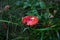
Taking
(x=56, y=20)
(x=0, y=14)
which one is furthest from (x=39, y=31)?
(x=0, y=14)

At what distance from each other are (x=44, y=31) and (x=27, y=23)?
215 mm

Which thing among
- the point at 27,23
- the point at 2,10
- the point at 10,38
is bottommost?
the point at 10,38

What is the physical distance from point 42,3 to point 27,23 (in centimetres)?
35

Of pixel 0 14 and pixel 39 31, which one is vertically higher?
pixel 0 14

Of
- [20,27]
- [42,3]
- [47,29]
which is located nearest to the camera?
[47,29]

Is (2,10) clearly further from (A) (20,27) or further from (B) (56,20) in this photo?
(B) (56,20)

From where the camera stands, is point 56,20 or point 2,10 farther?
point 2,10

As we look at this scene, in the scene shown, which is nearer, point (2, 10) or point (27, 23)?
point (27, 23)

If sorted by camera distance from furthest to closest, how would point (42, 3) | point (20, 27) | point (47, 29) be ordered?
1. point (42, 3)
2. point (20, 27)
3. point (47, 29)

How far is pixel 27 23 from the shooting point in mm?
2158

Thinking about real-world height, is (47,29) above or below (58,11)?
below

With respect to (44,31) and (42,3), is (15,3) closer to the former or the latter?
(42,3)

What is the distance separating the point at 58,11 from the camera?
2299 millimetres

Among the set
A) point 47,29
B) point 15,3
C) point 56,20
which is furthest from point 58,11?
point 15,3
